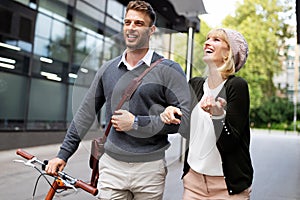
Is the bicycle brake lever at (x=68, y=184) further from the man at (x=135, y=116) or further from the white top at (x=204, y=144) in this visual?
the white top at (x=204, y=144)

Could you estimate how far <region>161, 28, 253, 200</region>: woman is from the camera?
1.32 m

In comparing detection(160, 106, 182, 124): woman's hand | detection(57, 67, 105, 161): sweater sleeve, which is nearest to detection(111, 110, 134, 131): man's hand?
detection(160, 106, 182, 124): woman's hand

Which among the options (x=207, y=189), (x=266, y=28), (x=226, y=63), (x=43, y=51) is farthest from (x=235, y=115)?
(x=266, y=28)

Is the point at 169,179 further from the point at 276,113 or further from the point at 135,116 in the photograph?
the point at 276,113

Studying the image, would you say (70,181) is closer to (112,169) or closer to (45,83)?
(112,169)

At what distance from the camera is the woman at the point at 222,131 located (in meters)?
1.32

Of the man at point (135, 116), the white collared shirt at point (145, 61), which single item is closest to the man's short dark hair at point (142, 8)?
the man at point (135, 116)

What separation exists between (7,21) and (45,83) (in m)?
1.91

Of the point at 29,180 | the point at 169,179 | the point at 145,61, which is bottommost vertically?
the point at 29,180

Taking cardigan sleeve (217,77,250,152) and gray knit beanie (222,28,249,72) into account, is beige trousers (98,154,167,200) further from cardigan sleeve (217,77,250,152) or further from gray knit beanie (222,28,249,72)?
gray knit beanie (222,28,249,72)

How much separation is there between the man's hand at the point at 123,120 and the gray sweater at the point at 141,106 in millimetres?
40

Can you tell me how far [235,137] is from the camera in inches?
51.3

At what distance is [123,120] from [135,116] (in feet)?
0.18

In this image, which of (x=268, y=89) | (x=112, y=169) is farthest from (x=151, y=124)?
(x=268, y=89)
